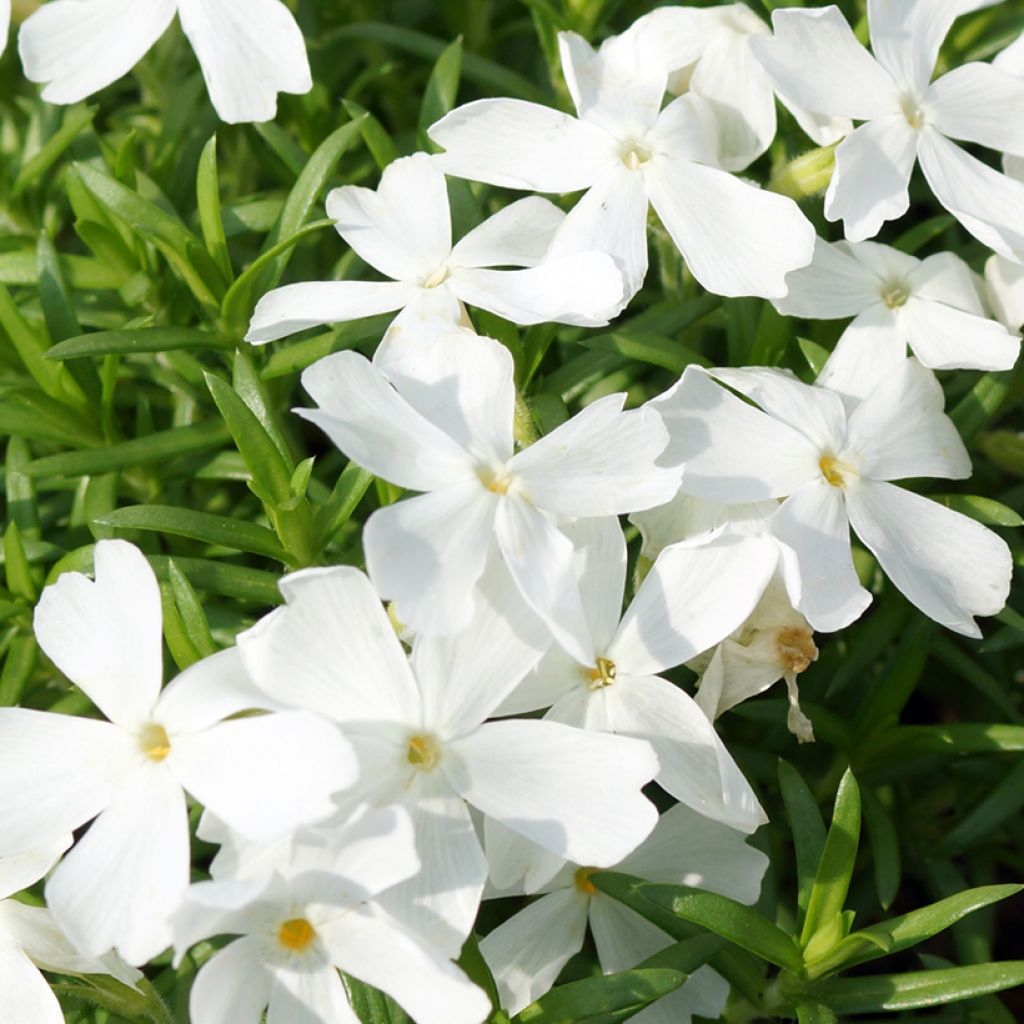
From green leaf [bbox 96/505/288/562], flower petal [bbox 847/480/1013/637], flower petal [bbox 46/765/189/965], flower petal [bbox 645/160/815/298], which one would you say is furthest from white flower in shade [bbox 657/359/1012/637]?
flower petal [bbox 46/765/189/965]

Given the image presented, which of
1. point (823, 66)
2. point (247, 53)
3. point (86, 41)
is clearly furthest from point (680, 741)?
point (86, 41)

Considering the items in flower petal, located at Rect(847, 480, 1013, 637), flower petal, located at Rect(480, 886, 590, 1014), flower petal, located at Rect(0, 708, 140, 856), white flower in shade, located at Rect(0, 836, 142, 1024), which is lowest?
flower petal, located at Rect(480, 886, 590, 1014)

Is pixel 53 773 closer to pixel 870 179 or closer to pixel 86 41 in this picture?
pixel 86 41

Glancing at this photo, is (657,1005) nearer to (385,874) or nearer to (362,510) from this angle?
(385,874)

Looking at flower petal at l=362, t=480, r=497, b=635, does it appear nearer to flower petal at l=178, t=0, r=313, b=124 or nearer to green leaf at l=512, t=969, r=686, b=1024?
green leaf at l=512, t=969, r=686, b=1024

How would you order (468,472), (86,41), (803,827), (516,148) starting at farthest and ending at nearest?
(86,41) < (516,148) < (803,827) < (468,472)

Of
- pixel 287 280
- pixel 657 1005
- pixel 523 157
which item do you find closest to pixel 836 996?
pixel 657 1005
